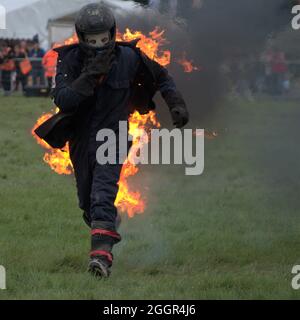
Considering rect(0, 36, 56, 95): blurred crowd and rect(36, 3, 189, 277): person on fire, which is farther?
rect(0, 36, 56, 95): blurred crowd

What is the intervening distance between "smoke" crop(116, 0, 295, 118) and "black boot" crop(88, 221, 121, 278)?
87.5 inches

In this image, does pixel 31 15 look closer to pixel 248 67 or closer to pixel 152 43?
pixel 248 67

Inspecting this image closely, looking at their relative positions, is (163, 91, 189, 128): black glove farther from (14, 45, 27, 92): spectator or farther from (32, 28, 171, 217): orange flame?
(14, 45, 27, 92): spectator

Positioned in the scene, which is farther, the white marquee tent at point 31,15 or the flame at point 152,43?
the white marquee tent at point 31,15

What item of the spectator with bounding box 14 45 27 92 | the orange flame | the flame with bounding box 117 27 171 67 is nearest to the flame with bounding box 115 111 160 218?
the orange flame

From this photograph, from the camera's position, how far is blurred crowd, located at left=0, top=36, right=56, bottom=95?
24.6 m

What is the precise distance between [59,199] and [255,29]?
284 cm

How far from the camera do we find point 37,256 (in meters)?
6.30

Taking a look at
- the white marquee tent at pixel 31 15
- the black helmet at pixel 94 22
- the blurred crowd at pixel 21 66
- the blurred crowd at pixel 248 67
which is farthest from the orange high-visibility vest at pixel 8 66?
the black helmet at pixel 94 22

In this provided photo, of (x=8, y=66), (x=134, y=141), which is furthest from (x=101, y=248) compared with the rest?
(x=8, y=66)

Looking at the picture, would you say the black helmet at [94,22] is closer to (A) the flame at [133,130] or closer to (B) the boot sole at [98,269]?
(A) the flame at [133,130]

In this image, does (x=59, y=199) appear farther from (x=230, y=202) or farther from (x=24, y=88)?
(x=24, y=88)

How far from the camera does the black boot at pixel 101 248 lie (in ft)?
17.6
